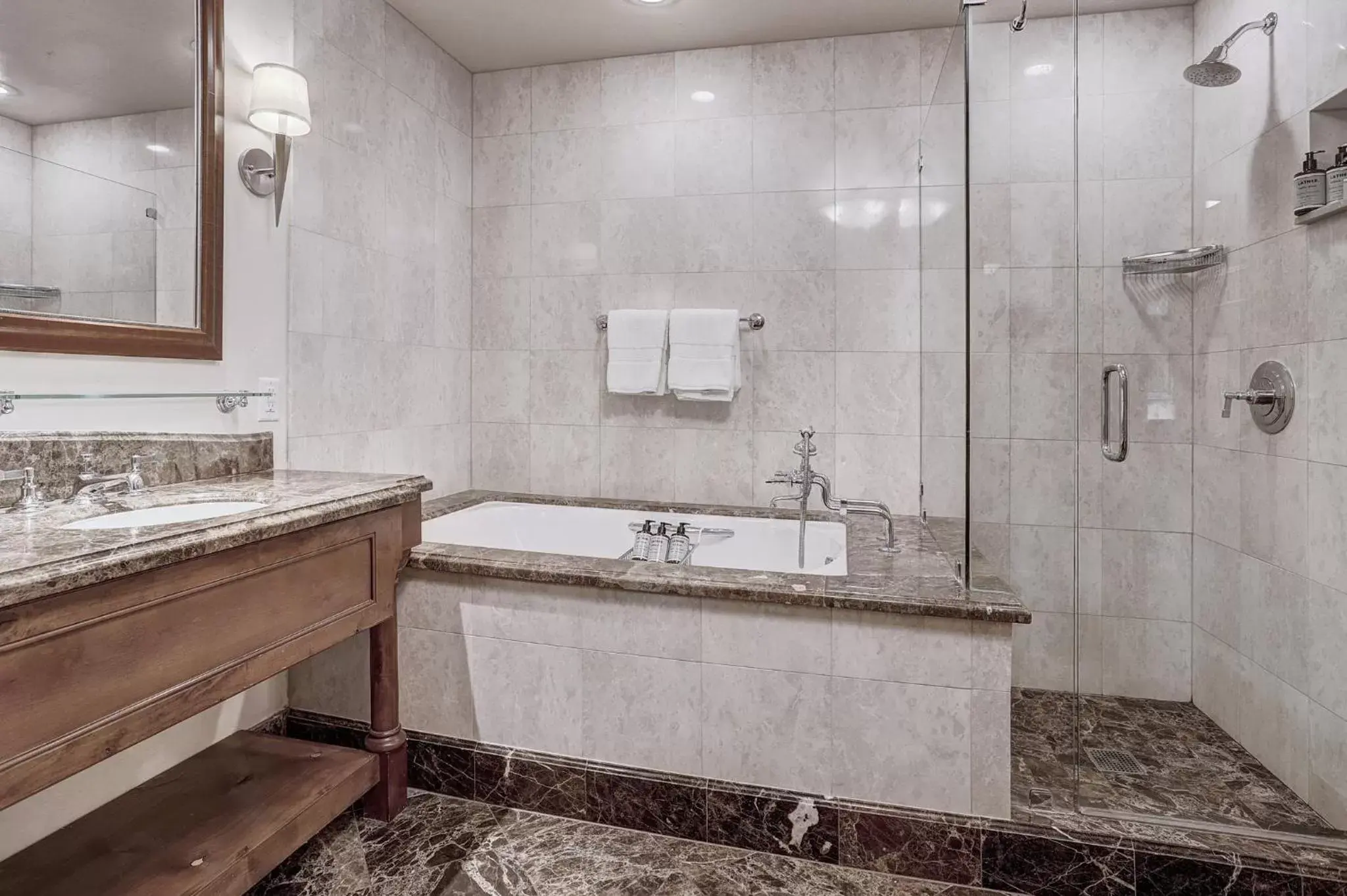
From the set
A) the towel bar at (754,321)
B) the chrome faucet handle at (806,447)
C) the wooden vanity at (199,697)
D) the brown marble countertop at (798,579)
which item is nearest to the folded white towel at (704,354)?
the towel bar at (754,321)

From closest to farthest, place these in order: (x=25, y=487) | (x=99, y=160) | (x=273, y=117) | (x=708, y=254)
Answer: (x=25, y=487), (x=99, y=160), (x=273, y=117), (x=708, y=254)

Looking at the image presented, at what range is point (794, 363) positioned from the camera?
2.74 m

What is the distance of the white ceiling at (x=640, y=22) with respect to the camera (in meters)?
2.45

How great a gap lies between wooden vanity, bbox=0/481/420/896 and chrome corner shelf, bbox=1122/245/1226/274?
6.25 feet

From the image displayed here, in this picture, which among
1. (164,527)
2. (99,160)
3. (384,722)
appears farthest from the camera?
(384,722)

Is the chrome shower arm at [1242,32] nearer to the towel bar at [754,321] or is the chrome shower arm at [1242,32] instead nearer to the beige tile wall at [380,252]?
the towel bar at [754,321]

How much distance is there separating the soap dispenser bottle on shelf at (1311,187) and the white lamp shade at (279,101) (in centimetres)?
244

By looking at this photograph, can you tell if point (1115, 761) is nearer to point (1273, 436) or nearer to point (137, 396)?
point (1273, 436)

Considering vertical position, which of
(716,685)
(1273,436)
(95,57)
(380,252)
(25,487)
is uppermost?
(95,57)

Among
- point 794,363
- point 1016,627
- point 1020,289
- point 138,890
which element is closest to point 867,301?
point 794,363

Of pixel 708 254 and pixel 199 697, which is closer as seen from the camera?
pixel 199 697

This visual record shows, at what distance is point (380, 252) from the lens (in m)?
2.49

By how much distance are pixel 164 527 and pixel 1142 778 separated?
2.10 meters

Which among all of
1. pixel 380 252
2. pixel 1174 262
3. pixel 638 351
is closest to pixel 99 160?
pixel 380 252
